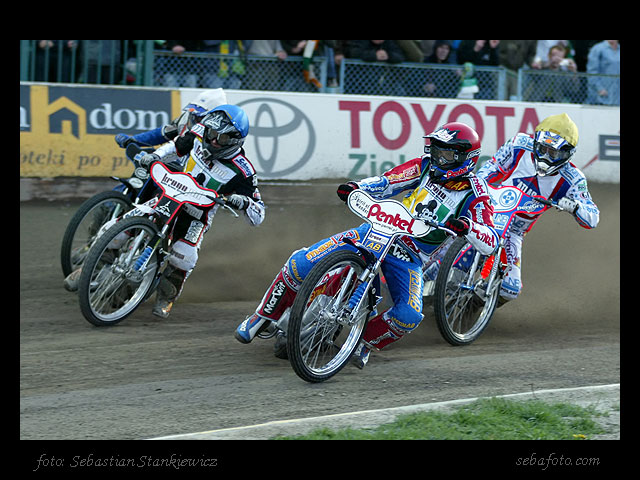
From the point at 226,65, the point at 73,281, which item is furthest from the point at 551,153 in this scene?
the point at 226,65

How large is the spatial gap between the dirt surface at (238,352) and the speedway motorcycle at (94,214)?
0.46 metres

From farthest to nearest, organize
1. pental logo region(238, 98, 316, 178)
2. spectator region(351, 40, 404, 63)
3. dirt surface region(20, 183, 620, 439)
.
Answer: spectator region(351, 40, 404, 63), pental logo region(238, 98, 316, 178), dirt surface region(20, 183, 620, 439)

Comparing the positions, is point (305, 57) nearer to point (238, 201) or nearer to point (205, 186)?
point (205, 186)

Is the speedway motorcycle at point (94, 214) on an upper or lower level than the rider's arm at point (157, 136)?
lower

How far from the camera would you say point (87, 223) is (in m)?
8.41

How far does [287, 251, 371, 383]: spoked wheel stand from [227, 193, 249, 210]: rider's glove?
149 centimetres

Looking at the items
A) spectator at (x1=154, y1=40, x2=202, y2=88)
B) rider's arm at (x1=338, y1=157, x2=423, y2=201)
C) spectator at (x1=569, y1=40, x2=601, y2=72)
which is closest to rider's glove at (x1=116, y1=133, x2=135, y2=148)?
rider's arm at (x1=338, y1=157, x2=423, y2=201)

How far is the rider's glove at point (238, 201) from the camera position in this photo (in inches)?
293

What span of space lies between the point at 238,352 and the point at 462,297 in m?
2.29

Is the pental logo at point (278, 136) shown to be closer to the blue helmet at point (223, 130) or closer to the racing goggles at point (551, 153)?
the blue helmet at point (223, 130)

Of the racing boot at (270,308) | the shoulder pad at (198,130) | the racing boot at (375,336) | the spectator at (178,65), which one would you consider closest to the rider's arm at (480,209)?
the racing boot at (375,336)

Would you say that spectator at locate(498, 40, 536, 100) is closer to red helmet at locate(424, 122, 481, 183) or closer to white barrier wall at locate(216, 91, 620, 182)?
white barrier wall at locate(216, 91, 620, 182)

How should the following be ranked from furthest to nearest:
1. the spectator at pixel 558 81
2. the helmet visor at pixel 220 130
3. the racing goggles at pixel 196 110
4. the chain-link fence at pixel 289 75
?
the spectator at pixel 558 81 → the chain-link fence at pixel 289 75 → the racing goggles at pixel 196 110 → the helmet visor at pixel 220 130

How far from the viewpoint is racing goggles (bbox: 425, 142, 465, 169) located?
6.53m
